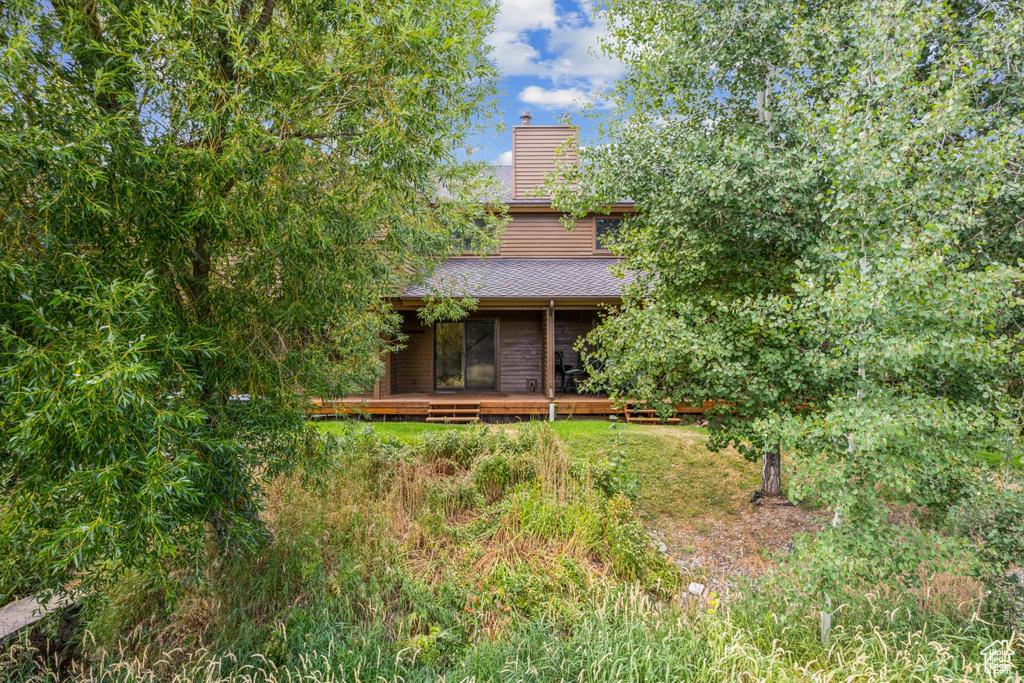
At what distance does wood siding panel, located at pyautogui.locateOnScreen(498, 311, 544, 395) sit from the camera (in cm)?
1221

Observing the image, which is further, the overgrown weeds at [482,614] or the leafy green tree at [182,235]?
the overgrown weeds at [482,614]

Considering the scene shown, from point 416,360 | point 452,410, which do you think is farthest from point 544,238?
point 452,410

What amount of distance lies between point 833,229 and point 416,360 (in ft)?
32.6

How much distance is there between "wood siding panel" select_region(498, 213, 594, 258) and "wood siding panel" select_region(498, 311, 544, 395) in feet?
5.33

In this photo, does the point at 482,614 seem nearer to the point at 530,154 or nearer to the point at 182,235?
the point at 182,235

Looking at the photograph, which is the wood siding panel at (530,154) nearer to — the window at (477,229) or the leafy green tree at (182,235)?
the window at (477,229)

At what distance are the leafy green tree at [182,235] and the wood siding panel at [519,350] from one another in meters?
8.19

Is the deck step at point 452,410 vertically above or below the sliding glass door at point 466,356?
below

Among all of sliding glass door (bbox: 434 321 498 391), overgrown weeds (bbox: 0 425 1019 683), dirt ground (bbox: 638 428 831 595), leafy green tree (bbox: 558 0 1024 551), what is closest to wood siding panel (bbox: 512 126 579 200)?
sliding glass door (bbox: 434 321 498 391)

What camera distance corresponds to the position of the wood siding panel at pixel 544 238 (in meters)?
12.4

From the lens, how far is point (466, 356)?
1223 centimetres

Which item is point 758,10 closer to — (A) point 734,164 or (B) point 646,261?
(A) point 734,164

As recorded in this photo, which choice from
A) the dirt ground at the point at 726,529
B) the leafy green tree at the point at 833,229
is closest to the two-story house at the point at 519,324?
the dirt ground at the point at 726,529

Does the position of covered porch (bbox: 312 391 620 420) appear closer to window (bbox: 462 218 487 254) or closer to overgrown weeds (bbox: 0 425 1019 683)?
window (bbox: 462 218 487 254)
